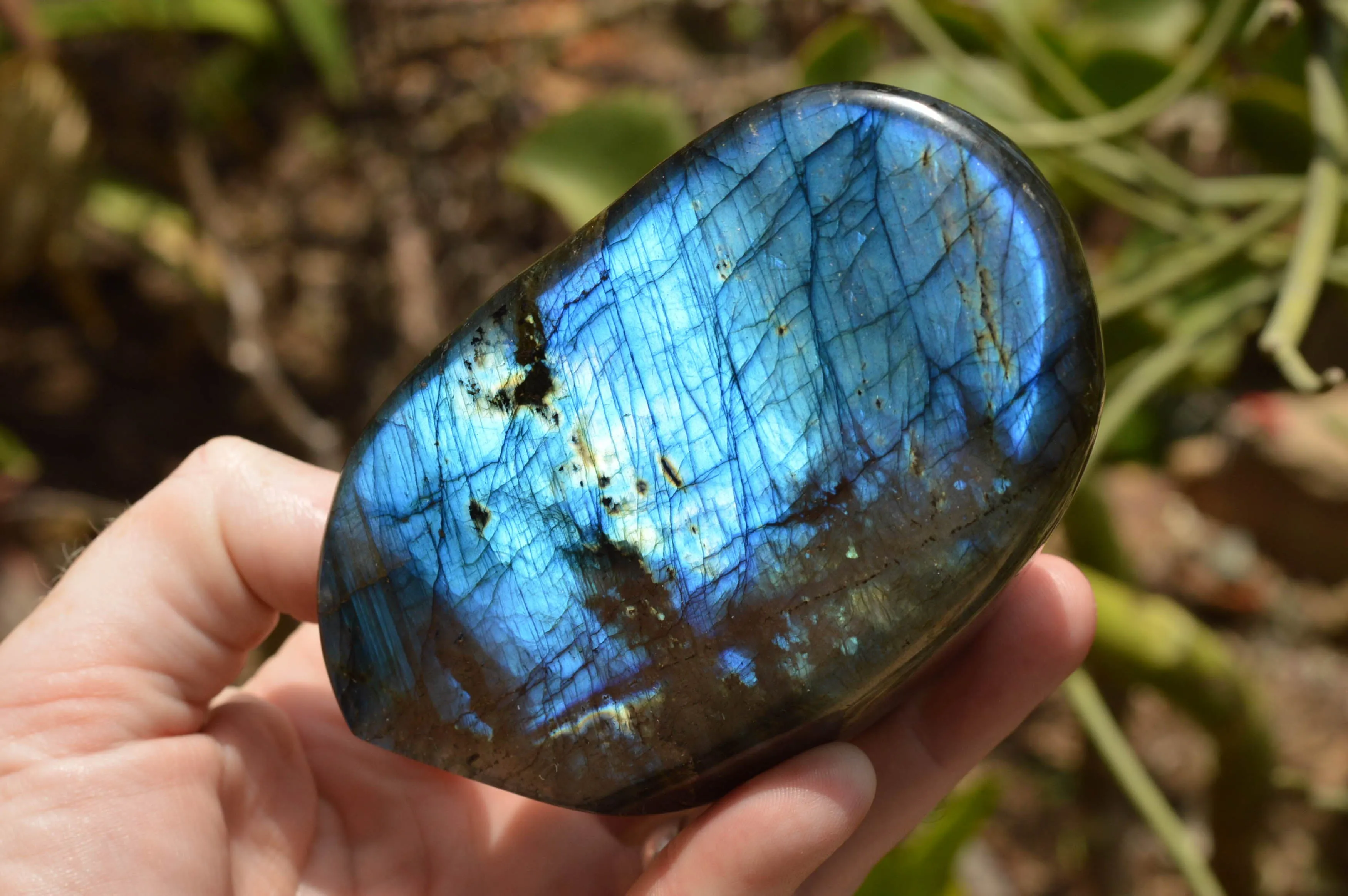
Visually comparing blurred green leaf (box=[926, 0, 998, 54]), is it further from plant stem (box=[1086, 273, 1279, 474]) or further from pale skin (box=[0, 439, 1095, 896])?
pale skin (box=[0, 439, 1095, 896])

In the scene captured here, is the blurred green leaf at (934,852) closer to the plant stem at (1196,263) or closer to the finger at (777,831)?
the finger at (777,831)

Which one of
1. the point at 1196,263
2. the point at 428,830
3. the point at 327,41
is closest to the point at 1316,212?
the point at 1196,263

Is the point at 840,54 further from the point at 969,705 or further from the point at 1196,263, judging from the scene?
the point at 969,705

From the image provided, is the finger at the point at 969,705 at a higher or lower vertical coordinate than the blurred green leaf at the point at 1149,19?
lower

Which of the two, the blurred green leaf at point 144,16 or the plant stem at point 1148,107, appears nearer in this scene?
the plant stem at point 1148,107

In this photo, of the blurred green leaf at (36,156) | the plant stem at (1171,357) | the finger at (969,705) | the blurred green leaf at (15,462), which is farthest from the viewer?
the blurred green leaf at (15,462)

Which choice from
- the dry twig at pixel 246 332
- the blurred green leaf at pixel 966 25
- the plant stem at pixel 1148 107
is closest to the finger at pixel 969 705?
the plant stem at pixel 1148 107
